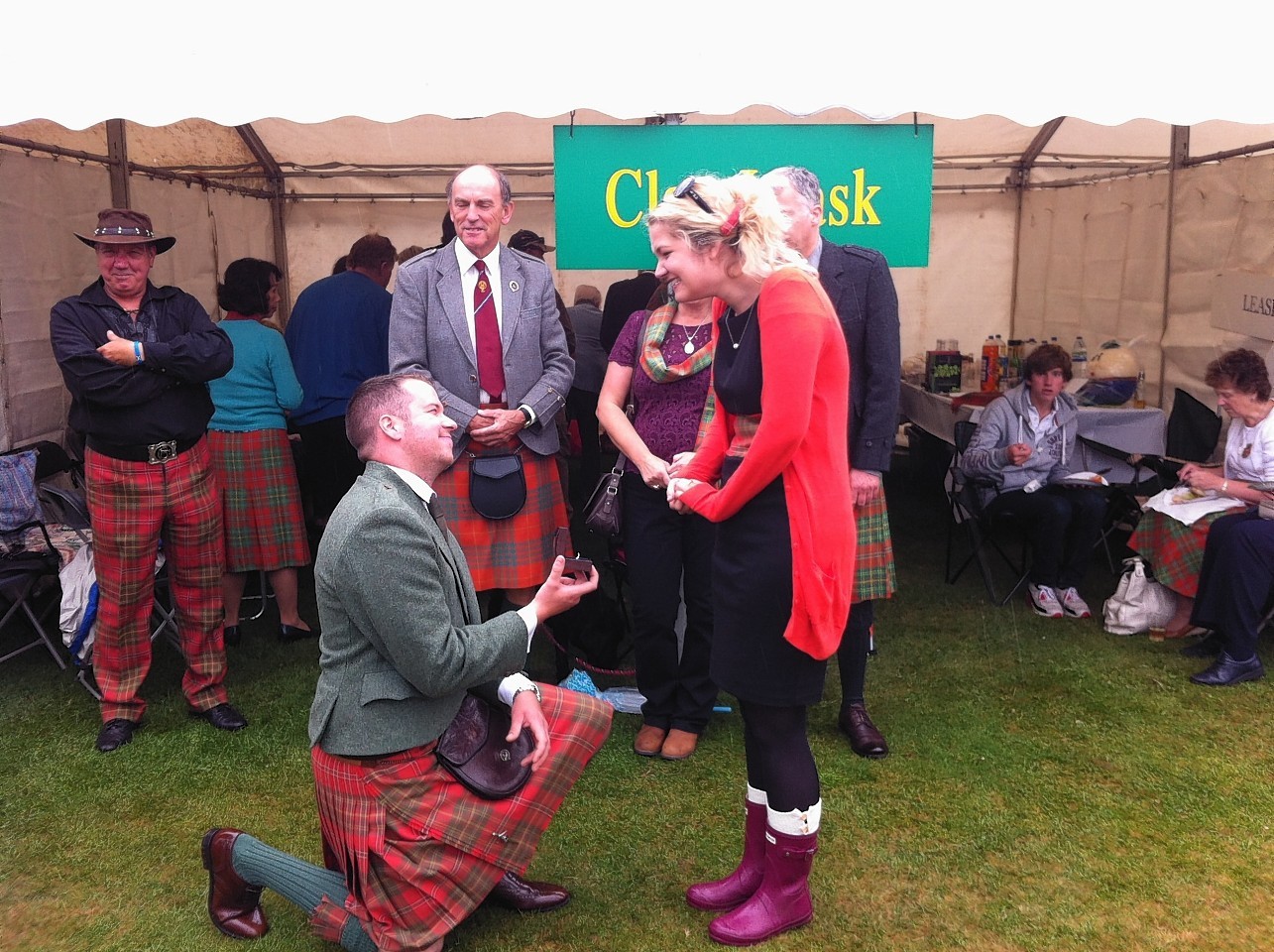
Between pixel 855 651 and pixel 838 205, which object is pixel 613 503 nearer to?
pixel 855 651

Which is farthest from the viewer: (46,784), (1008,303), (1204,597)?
(1008,303)

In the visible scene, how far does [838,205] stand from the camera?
12.9ft

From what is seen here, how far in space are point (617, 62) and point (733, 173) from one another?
538 mm

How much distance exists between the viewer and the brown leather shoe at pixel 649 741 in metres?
3.54

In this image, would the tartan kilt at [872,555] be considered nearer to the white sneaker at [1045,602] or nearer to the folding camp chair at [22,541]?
the white sneaker at [1045,602]

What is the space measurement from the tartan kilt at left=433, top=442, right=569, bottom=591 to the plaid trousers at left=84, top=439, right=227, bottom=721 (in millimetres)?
897

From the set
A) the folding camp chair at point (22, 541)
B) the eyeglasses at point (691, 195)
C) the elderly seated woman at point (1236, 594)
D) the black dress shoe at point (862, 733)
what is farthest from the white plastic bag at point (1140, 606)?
the folding camp chair at point (22, 541)

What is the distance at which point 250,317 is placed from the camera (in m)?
4.60

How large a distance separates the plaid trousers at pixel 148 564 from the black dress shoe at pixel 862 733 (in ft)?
6.96

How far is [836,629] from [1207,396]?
432 centimetres

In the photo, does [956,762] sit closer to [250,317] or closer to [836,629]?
[836,629]

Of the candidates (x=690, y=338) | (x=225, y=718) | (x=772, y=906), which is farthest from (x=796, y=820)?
(x=225, y=718)

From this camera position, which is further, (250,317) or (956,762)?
(250,317)

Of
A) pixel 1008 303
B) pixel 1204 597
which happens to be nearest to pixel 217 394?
pixel 1204 597
